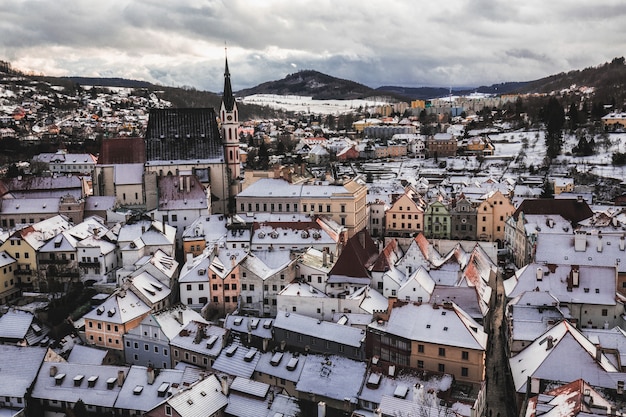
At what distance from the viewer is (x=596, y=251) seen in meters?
56.8

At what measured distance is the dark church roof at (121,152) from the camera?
84.7 metres

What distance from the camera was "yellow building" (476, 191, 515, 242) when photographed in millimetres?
81125

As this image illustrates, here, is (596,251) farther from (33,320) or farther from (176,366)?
(33,320)

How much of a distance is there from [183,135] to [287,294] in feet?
144

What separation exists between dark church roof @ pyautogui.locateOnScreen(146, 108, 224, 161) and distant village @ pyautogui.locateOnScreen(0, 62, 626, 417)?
0.24 meters

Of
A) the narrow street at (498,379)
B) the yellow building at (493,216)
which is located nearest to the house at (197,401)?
the narrow street at (498,379)

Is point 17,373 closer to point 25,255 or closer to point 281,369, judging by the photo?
point 281,369

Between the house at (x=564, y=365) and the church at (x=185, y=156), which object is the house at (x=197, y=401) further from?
the church at (x=185, y=156)

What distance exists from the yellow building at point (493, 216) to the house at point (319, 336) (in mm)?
41921

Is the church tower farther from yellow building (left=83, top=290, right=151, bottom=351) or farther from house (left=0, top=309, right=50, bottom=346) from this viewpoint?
house (left=0, top=309, right=50, bottom=346)

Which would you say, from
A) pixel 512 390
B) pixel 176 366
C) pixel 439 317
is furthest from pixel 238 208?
pixel 512 390

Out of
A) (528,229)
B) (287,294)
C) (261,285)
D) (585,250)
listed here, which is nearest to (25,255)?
(261,285)

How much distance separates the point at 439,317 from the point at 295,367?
443 inches

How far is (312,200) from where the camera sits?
77312mm
